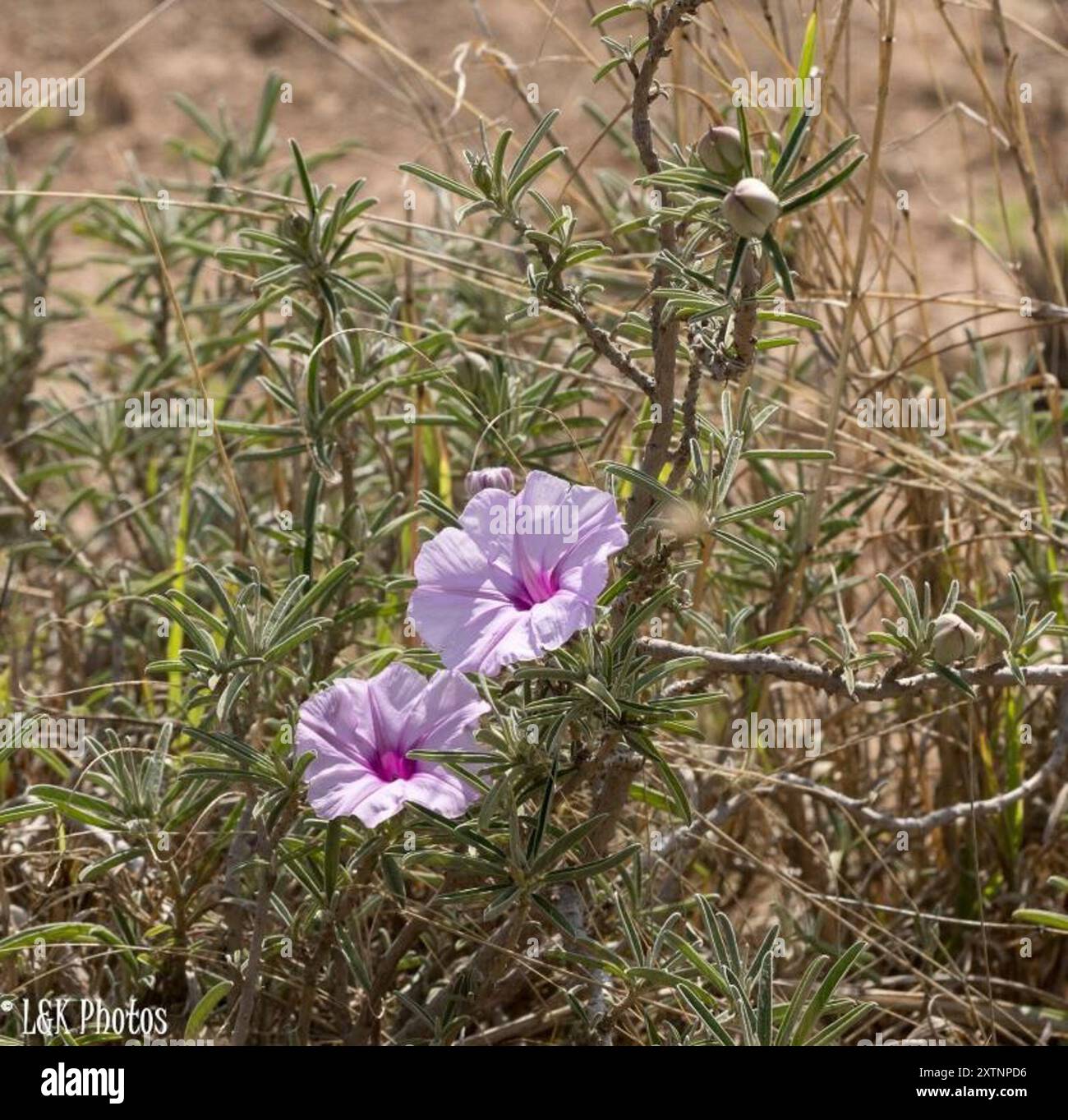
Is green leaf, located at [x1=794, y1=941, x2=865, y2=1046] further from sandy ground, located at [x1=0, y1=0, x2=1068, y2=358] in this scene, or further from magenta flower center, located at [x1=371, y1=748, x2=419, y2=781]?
sandy ground, located at [x1=0, y1=0, x2=1068, y2=358]

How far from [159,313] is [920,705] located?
1.62m

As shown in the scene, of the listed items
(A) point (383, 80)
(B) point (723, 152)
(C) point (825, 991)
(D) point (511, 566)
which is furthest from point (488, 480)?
(A) point (383, 80)

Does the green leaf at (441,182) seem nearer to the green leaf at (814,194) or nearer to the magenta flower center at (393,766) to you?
the green leaf at (814,194)

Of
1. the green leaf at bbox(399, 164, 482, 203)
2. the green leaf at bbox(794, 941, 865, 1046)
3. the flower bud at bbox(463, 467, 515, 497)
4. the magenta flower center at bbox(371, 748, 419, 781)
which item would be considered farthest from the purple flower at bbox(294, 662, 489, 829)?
the green leaf at bbox(399, 164, 482, 203)

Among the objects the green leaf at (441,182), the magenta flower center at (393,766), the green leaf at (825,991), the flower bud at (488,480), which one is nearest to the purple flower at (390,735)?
the magenta flower center at (393,766)

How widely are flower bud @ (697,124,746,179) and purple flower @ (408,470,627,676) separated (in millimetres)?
340

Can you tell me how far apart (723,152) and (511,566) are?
18.5 inches

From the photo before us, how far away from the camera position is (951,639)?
165 cm

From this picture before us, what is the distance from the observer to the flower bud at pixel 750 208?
143 centimetres

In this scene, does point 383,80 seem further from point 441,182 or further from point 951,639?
point 951,639

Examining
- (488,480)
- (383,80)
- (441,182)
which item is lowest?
(488,480)

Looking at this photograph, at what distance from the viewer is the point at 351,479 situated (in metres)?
2.12

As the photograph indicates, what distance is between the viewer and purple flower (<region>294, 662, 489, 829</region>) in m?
1.61

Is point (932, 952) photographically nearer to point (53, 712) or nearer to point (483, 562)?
point (483, 562)
